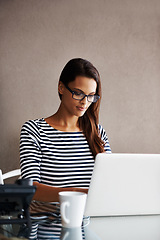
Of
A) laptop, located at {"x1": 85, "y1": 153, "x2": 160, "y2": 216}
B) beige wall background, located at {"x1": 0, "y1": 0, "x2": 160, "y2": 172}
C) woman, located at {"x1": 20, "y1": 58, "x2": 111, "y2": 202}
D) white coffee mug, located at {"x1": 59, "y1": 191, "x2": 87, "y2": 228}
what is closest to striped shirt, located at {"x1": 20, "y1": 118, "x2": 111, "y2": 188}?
woman, located at {"x1": 20, "y1": 58, "x2": 111, "y2": 202}

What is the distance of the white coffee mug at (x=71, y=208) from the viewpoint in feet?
3.00

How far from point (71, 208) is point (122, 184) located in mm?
227

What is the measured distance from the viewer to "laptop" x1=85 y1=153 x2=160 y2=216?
3.48ft

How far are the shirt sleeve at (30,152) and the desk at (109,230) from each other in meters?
0.51

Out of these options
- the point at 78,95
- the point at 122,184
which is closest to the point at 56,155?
the point at 78,95

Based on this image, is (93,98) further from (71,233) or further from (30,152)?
(71,233)

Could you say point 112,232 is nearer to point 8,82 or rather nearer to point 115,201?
point 115,201

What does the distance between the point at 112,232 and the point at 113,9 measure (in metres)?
2.76

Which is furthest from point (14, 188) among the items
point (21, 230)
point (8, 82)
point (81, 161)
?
point (8, 82)

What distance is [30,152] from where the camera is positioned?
1577mm

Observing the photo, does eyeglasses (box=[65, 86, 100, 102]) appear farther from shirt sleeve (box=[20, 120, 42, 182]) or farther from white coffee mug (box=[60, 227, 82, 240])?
white coffee mug (box=[60, 227, 82, 240])

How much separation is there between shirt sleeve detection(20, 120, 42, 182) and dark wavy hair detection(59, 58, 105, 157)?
10.4 inches

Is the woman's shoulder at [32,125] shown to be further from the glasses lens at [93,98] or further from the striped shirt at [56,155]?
the glasses lens at [93,98]

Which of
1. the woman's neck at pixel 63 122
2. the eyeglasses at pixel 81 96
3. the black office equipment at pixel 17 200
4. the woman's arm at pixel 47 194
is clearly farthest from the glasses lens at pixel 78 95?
the black office equipment at pixel 17 200
